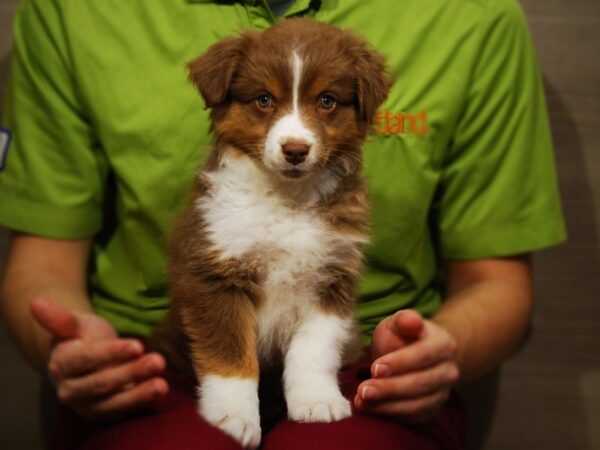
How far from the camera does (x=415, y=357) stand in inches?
34.5

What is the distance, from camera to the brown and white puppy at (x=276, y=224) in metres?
0.89

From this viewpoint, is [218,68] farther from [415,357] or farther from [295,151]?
[415,357]

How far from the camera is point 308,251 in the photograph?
3.05 ft

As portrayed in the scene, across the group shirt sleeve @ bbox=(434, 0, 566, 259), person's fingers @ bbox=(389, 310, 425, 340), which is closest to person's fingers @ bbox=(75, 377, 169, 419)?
person's fingers @ bbox=(389, 310, 425, 340)

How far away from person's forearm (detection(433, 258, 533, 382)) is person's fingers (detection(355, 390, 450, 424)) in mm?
96

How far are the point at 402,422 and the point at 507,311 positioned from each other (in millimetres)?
342

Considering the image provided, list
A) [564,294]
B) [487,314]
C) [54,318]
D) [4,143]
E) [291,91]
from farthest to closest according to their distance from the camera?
[564,294], [487,314], [4,143], [291,91], [54,318]

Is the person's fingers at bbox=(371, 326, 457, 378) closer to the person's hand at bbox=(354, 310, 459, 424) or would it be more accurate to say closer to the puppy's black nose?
the person's hand at bbox=(354, 310, 459, 424)

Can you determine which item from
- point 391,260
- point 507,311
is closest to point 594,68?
point 507,311

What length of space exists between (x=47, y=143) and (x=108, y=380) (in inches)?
18.0

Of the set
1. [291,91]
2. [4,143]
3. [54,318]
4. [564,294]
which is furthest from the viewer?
[564,294]

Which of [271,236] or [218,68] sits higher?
[218,68]

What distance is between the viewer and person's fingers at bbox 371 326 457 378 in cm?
86

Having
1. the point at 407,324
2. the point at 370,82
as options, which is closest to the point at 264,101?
the point at 370,82
